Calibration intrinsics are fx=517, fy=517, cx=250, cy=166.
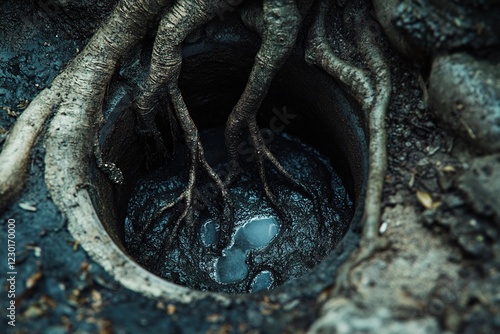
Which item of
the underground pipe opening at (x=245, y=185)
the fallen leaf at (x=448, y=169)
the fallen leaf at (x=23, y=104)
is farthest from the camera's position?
the underground pipe opening at (x=245, y=185)

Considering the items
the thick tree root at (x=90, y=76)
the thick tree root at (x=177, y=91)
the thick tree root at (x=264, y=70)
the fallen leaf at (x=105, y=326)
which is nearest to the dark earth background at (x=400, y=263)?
the fallen leaf at (x=105, y=326)

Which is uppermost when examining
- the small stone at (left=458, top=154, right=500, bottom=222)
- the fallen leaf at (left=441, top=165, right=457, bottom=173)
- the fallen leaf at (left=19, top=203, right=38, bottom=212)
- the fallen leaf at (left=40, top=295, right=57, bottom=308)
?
the small stone at (left=458, top=154, right=500, bottom=222)

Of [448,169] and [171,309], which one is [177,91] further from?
[448,169]

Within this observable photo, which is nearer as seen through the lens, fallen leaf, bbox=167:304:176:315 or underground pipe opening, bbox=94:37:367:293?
fallen leaf, bbox=167:304:176:315

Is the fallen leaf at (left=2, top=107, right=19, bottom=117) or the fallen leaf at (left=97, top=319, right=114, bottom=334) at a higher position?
the fallen leaf at (left=2, top=107, right=19, bottom=117)

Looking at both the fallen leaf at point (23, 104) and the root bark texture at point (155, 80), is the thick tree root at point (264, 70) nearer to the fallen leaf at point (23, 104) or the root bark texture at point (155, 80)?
the root bark texture at point (155, 80)

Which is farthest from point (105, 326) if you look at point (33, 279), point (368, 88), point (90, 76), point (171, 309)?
point (368, 88)

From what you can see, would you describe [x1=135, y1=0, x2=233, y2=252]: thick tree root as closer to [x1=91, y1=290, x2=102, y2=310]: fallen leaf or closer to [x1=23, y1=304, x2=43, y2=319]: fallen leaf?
[x1=91, y1=290, x2=102, y2=310]: fallen leaf

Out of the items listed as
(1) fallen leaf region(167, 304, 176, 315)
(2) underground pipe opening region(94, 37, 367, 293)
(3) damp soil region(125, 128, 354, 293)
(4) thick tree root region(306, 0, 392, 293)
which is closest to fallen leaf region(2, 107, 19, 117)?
(2) underground pipe opening region(94, 37, 367, 293)

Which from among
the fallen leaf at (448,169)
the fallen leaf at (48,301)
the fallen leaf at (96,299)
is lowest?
the fallen leaf at (96,299)
